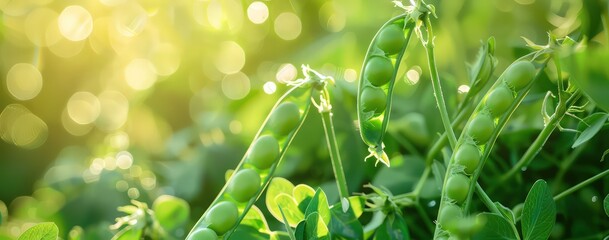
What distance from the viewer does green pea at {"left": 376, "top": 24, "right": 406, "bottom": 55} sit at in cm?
44

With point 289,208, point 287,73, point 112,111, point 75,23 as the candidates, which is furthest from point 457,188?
point 75,23

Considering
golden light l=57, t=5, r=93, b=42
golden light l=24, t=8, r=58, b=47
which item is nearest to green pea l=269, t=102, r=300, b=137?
golden light l=57, t=5, r=93, b=42

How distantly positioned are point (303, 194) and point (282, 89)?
360 mm

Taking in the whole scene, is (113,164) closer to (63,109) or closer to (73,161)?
(73,161)

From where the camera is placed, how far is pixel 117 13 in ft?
4.54

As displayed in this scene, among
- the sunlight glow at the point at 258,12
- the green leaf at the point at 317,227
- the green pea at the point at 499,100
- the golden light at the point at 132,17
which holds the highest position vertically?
the golden light at the point at 132,17

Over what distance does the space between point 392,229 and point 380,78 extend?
0.10 metres

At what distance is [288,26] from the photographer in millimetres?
1146

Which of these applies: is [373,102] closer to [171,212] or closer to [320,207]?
[320,207]

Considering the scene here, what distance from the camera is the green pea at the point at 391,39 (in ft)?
1.45

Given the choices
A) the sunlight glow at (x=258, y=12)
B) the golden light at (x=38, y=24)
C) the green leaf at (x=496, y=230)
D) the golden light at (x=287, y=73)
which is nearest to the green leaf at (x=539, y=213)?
the green leaf at (x=496, y=230)

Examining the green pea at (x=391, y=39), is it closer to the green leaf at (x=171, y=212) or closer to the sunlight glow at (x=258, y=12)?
the green leaf at (x=171, y=212)

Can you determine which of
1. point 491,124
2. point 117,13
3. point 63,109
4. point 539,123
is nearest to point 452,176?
point 491,124

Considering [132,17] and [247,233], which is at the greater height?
[132,17]
